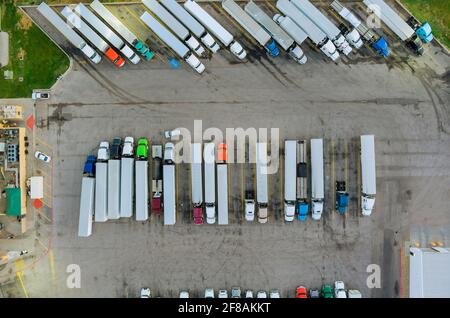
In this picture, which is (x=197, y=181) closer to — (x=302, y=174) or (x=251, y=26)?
(x=302, y=174)

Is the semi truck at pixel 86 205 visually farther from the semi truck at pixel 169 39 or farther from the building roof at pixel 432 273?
the building roof at pixel 432 273

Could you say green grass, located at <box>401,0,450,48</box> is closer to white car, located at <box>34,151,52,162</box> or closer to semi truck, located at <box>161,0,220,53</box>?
semi truck, located at <box>161,0,220,53</box>

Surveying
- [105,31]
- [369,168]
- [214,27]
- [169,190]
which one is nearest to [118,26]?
[105,31]

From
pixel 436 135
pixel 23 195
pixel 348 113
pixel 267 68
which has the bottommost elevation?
pixel 23 195

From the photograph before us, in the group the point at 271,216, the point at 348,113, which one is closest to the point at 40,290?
the point at 271,216

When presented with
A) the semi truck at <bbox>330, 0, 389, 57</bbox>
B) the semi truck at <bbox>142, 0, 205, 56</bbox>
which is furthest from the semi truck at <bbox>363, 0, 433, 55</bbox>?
the semi truck at <bbox>142, 0, 205, 56</bbox>

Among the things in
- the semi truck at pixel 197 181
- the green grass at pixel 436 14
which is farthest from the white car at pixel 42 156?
the green grass at pixel 436 14
